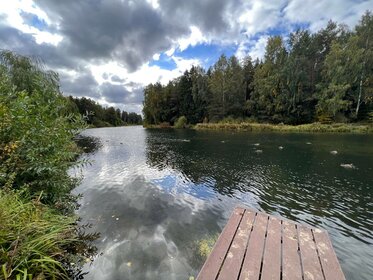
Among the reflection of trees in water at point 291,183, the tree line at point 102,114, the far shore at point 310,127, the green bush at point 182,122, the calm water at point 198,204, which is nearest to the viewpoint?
the calm water at point 198,204

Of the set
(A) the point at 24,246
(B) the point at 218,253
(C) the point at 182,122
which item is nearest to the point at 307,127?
(C) the point at 182,122

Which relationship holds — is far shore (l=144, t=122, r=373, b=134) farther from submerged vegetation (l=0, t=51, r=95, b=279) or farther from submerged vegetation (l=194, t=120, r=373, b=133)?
submerged vegetation (l=0, t=51, r=95, b=279)

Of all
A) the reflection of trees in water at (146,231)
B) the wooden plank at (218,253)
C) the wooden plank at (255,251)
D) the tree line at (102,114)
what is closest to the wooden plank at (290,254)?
the wooden plank at (255,251)

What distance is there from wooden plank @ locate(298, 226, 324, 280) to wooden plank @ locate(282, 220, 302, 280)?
0.08 meters

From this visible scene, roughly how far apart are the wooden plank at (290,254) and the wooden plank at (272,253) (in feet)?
0.24

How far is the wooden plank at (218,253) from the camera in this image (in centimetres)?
275

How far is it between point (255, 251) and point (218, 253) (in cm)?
61

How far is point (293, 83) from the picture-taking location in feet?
124

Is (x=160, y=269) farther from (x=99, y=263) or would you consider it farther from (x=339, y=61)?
(x=339, y=61)

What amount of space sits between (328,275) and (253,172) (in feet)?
28.6

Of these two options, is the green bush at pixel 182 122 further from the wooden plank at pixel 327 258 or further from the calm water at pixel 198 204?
the wooden plank at pixel 327 258

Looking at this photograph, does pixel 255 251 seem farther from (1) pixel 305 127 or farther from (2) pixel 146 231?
(1) pixel 305 127

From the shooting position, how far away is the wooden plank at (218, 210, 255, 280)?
2766 mm

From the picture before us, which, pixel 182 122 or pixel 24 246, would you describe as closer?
pixel 24 246
